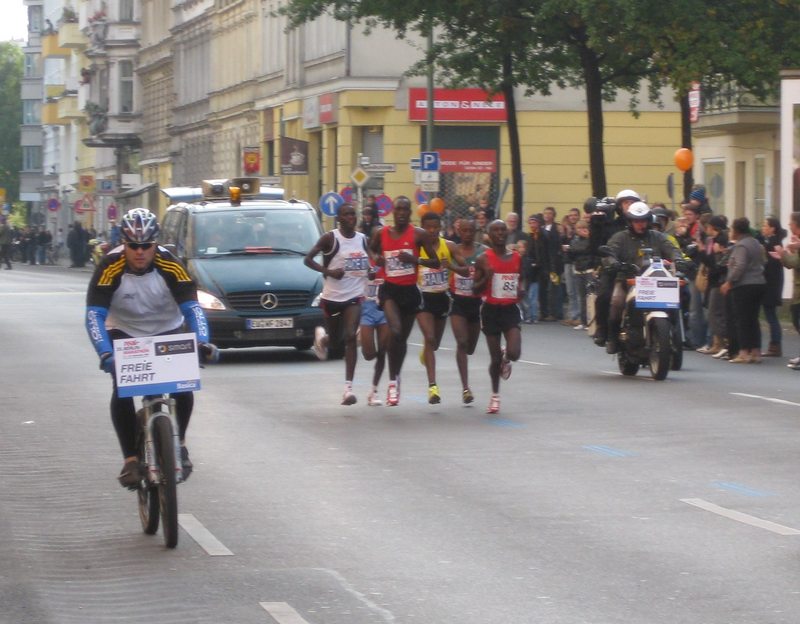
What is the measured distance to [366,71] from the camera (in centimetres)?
5519

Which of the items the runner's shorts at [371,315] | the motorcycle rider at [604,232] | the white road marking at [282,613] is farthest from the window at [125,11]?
the white road marking at [282,613]

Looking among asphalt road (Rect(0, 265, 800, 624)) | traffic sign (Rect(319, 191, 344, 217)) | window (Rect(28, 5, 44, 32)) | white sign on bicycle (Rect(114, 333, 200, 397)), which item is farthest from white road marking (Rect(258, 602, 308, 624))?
window (Rect(28, 5, 44, 32))

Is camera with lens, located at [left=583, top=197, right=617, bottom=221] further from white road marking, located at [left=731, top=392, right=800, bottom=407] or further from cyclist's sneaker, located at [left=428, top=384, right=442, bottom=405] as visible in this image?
cyclist's sneaker, located at [left=428, top=384, right=442, bottom=405]

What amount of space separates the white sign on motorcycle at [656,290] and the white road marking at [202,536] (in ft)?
33.0

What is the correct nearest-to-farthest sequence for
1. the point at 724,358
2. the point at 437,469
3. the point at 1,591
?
1. the point at 1,591
2. the point at 437,469
3. the point at 724,358

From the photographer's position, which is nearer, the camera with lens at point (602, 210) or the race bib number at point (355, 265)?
the race bib number at point (355, 265)

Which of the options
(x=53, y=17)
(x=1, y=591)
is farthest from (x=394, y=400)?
(x=53, y=17)

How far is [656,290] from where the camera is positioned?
2031 centimetres

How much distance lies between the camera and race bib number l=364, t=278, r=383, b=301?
17.7m

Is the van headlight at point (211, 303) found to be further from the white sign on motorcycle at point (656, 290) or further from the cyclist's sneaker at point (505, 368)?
the cyclist's sneaker at point (505, 368)

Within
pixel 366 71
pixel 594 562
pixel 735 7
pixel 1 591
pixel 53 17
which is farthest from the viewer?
pixel 53 17

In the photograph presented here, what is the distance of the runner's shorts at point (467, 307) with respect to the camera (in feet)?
56.5

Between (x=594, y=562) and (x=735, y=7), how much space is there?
25.5 m

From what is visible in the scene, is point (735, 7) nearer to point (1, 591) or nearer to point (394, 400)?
point (394, 400)
